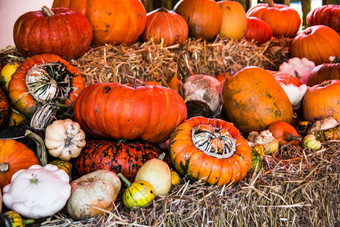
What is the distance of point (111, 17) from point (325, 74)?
263 centimetres

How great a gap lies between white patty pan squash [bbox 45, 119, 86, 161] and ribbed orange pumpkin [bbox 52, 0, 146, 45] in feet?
5.25

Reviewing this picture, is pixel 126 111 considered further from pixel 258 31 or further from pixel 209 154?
pixel 258 31

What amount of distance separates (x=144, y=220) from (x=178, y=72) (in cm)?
276

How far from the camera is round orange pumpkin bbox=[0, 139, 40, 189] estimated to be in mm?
2229

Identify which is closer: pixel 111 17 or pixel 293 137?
pixel 293 137

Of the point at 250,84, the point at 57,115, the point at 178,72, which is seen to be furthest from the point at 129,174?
the point at 178,72

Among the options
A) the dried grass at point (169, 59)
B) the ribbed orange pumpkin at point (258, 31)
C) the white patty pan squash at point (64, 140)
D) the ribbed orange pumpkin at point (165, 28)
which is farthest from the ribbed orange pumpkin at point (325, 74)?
the white patty pan squash at point (64, 140)

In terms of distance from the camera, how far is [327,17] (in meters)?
6.21

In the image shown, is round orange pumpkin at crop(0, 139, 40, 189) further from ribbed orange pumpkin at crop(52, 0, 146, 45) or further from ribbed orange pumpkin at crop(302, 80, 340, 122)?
ribbed orange pumpkin at crop(302, 80, 340, 122)

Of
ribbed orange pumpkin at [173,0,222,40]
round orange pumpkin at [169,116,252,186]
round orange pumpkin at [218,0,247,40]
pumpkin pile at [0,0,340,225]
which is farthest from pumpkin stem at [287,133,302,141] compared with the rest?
round orange pumpkin at [218,0,247,40]

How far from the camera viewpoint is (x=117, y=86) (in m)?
2.70

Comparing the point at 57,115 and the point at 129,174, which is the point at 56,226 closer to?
the point at 129,174

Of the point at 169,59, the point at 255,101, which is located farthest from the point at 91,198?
the point at 169,59

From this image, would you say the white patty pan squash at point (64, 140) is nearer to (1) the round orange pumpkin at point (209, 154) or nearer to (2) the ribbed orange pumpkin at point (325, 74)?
(1) the round orange pumpkin at point (209, 154)
